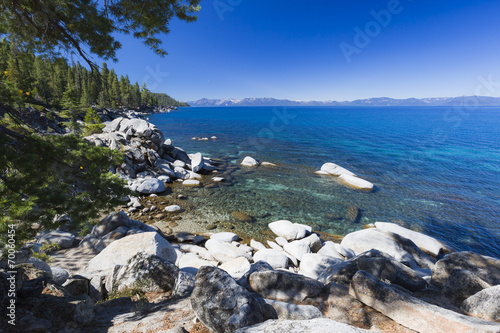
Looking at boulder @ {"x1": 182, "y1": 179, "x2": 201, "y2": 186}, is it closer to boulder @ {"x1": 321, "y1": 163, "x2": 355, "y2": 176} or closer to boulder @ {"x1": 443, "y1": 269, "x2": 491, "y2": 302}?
boulder @ {"x1": 321, "y1": 163, "x2": 355, "y2": 176}

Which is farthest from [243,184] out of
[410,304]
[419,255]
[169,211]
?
[410,304]

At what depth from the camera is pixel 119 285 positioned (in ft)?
20.5

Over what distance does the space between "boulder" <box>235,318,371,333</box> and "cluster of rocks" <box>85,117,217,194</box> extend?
1759 cm

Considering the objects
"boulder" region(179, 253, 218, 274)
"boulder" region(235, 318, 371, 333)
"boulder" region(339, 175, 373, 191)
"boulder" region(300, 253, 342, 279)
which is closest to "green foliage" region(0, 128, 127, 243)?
"boulder" region(179, 253, 218, 274)

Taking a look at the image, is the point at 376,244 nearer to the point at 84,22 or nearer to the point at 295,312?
the point at 295,312

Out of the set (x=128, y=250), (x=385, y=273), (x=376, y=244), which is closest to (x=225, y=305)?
(x=385, y=273)

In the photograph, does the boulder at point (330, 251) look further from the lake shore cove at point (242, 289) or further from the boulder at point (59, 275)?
the boulder at point (59, 275)

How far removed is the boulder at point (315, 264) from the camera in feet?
30.7

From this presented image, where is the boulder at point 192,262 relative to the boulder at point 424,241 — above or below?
above

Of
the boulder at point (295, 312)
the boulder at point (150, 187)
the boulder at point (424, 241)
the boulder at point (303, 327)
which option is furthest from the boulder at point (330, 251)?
the boulder at point (150, 187)

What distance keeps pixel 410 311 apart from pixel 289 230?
9.33m

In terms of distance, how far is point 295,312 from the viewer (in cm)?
421

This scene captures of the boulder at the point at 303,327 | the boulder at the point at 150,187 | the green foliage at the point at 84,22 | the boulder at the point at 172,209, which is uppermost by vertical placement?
the green foliage at the point at 84,22

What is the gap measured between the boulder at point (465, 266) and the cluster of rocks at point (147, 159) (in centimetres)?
1919
